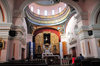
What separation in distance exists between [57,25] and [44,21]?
2.23m

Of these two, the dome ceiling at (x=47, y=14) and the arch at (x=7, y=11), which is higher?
the dome ceiling at (x=47, y=14)

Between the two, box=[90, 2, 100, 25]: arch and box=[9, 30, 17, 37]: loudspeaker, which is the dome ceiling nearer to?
box=[90, 2, 100, 25]: arch

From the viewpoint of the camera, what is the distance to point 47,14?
1744 centimetres

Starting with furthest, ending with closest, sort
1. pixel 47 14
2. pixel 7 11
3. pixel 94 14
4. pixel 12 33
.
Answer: pixel 47 14 → pixel 94 14 → pixel 12 33 → pixel 7 11

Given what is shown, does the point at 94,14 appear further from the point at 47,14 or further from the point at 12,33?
the point at 47,14

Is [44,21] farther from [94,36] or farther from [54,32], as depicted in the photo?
[94,36]

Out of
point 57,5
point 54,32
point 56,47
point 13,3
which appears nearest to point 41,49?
point 56,47

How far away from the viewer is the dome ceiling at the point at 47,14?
51.5 ft

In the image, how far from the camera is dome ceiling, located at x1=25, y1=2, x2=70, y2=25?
1569cm

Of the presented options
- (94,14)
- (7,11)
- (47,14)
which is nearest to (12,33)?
(7,11)

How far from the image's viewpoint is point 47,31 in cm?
1736

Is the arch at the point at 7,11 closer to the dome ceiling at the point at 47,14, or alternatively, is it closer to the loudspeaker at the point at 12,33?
the loudspeaker at the point at 12,33

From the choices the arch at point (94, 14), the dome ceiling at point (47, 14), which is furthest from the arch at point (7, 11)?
the dome ceiling at point (47, 14)

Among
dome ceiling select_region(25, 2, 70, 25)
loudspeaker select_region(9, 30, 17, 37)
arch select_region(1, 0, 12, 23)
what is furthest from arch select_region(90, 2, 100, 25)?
dome ceiling select_region(25, 2, 70, 25)
